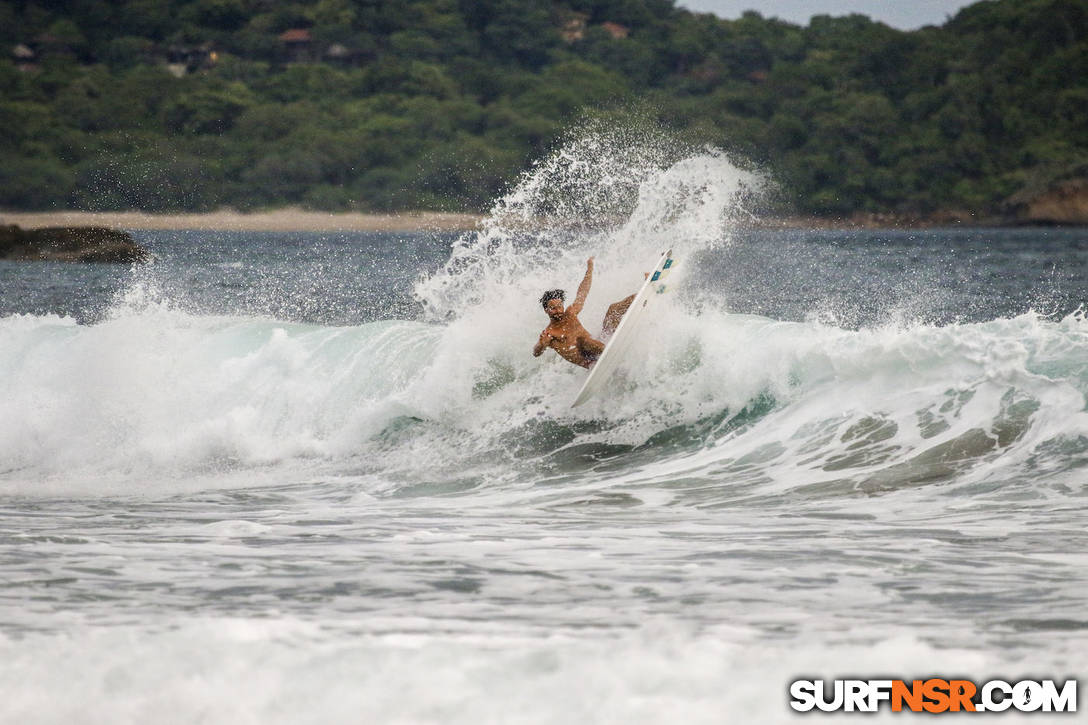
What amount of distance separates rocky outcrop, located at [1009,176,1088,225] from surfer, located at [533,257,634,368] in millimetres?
82960

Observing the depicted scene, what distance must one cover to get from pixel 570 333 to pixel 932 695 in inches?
296

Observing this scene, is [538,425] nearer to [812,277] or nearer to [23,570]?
[23,570]

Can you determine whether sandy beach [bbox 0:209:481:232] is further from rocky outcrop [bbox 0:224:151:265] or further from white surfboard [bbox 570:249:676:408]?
white surfboard [bbox 570:249:676:408]

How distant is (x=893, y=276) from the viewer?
42.3m

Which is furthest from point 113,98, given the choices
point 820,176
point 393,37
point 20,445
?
point 20,445

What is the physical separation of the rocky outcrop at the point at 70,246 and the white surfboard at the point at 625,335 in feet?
146

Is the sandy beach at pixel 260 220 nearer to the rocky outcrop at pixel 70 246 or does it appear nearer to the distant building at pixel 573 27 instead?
the rocky outcrop at pixel 70 246

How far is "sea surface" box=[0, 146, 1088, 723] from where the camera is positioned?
597 cm

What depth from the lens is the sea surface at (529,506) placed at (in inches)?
235

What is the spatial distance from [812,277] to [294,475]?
97.9ft

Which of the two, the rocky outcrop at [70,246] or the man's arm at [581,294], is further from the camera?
the rocky outcrop at [70,246]

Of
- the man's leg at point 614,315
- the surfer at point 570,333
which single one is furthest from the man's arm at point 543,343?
the man's leg at point 614,315

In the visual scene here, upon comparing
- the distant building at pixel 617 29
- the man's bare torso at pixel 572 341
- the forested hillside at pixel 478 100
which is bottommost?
the man's bare torso at pixel 572 341

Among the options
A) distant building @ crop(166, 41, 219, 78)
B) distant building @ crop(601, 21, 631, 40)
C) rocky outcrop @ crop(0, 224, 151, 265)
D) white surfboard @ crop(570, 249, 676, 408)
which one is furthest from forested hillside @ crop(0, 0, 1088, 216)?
white surfboard @ crop(570, 249, 676, 408)
